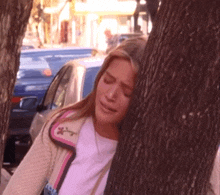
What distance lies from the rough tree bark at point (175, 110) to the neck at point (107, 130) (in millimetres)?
161

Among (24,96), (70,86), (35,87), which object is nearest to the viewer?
(70,86)


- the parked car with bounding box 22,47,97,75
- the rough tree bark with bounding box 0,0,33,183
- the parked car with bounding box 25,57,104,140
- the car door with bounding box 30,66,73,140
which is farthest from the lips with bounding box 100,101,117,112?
the parked car with bounding box 22,47,97,75

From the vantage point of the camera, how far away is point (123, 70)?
6.75 feet

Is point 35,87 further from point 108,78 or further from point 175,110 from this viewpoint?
point 175,110

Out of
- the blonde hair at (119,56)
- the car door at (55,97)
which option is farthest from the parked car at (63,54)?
the blonde hair at (119,56)

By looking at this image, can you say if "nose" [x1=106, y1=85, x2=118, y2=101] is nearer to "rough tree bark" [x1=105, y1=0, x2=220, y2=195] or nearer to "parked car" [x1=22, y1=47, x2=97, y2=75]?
"rough tree bark" [x1=105, y1=0, x2=220, y2=195]

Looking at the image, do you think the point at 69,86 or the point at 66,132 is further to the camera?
the point at 69,86

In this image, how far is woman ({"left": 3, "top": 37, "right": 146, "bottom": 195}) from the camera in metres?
2.05

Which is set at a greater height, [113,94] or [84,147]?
[113,94]

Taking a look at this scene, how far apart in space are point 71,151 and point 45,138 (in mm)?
114

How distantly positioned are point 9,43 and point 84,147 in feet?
5.99

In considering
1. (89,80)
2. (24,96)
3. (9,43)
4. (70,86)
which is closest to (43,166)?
(9,43)

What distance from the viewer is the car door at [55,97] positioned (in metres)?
5.44

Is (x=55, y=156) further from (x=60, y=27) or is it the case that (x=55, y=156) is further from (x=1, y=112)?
(x=60, y=27)
